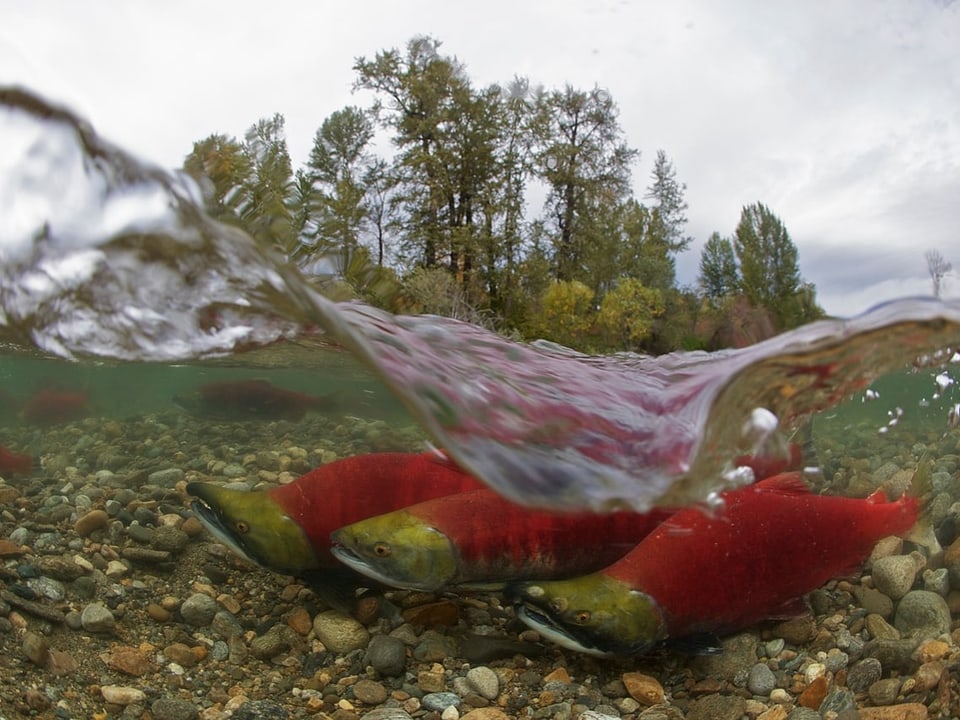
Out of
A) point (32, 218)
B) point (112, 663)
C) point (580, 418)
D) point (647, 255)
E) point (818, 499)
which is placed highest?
point (647, 255)

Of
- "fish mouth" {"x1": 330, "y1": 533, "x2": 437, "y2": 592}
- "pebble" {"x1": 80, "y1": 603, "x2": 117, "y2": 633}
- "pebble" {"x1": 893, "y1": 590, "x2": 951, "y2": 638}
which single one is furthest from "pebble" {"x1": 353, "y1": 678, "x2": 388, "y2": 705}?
"pebble" {"x1": 893, "y1": 590, "x2": 951, "y2": 638}

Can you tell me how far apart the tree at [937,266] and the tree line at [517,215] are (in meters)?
0.29

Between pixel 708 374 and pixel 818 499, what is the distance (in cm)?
21

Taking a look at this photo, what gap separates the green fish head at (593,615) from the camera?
82cm

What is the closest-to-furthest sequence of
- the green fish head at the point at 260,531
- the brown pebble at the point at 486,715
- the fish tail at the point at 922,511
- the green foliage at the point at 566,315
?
1. the brown pebble at the point at 486,715
2. the green fish head at the point at 260,531
3. the fish tail at the point at 922,511
4. the green foliage at the point at 566,315

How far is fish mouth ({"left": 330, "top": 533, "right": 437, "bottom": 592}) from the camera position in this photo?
85 centimetres

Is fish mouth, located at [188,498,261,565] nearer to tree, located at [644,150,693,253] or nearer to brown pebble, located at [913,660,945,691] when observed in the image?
brown pebble, located at [913,660,945,691]

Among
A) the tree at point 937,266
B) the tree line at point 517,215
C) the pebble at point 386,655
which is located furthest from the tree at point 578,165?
the pebble at point 386,655

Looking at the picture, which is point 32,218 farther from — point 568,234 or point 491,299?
point 568,234

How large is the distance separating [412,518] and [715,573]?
37 centimetres

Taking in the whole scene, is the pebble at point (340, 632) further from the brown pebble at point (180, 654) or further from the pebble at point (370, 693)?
the brown pebble at point (180, 654)

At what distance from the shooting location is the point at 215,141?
3.42ft

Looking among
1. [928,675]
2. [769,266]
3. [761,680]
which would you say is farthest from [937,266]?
[761,680]

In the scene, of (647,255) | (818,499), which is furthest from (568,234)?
(818,499)
